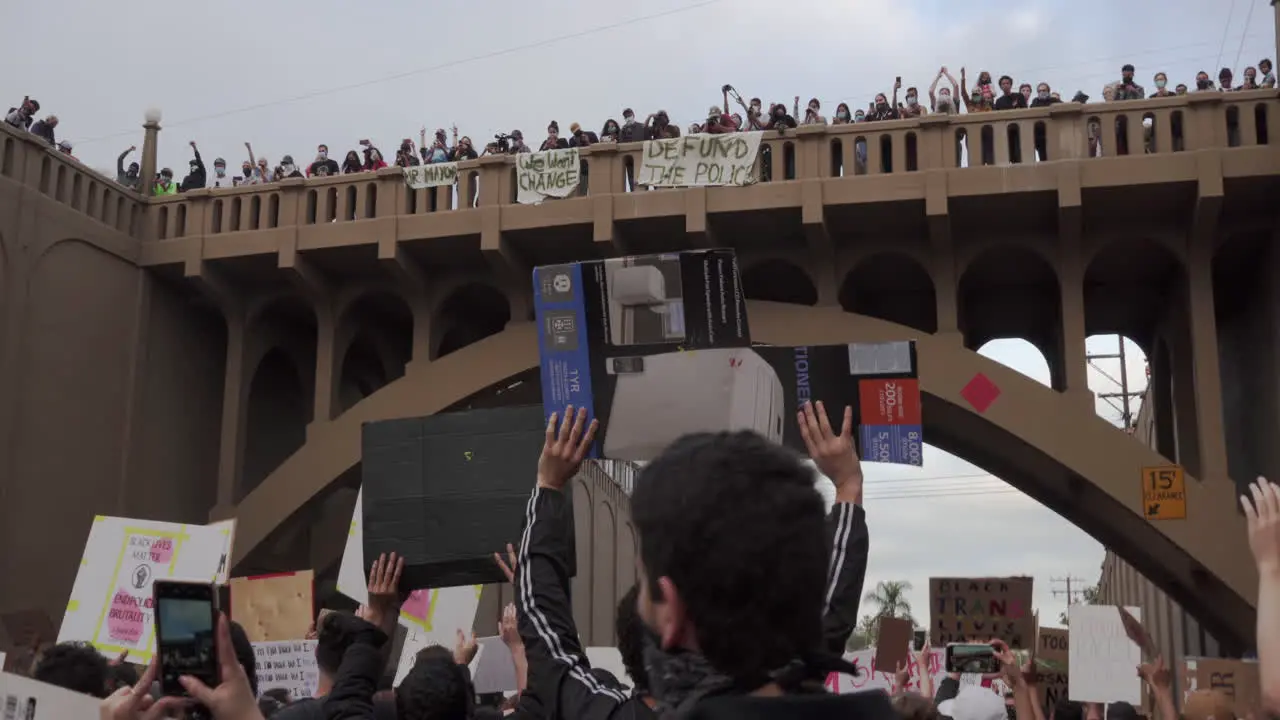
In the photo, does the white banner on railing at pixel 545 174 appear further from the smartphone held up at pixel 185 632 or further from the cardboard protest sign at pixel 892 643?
the smartphone held up at pixel 185 632

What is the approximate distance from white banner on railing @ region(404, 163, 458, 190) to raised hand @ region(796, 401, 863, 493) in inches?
603

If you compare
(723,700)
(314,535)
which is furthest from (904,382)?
(314,535)

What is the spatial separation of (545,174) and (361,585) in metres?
12.1

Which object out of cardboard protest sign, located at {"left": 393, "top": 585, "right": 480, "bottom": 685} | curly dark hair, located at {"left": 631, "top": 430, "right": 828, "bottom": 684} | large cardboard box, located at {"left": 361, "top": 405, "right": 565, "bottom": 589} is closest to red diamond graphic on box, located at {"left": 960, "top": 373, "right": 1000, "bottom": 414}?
cardboard protest sign, located at {"left": 393, "top": 585, "right": 480, "bottom": 685}

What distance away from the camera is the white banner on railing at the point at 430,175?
18094mm

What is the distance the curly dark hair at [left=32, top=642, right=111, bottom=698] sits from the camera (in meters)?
3.89

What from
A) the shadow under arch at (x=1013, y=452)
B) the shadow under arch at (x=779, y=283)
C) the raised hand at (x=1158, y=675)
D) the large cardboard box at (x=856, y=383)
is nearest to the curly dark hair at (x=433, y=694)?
the large cardboard box at (x=856, y=383)

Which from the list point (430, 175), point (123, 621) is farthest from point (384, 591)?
point (430, 175)

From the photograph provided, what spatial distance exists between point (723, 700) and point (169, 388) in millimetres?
18907

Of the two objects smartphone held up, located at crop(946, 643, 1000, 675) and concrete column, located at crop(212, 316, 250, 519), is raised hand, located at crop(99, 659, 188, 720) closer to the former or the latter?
smartphone held up, located at crop(946, 643, 1000, 675)

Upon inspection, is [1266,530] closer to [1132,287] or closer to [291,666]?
[291,666]

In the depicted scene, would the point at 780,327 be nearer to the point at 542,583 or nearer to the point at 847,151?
the point at 847,151

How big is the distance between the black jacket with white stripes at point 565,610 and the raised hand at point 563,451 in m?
0.08

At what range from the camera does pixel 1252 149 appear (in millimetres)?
15375
